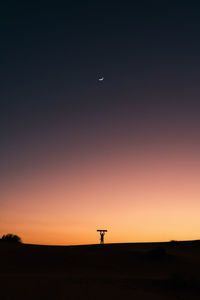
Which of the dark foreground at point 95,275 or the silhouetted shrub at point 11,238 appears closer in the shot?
the dark foreground at point 95,275

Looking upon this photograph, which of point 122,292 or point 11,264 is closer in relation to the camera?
point 122,292

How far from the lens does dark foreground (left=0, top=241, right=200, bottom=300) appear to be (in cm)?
1126

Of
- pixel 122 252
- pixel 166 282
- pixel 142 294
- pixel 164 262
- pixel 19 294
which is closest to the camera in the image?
pixel 19 294

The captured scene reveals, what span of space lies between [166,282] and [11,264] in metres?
10.0

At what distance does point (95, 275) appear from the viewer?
1541 cm

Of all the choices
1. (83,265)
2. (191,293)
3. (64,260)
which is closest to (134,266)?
(83,265)

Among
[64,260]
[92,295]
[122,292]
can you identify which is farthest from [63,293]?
[64,260]

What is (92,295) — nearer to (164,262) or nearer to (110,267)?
(110,267)

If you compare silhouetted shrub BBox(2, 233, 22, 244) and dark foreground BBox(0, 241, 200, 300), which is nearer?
dark foreground BBox(0, 241, 200, 300)

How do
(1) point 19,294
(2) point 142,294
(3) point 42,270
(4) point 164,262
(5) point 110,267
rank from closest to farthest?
(1) point 19,294 < (2) point 142,294 < (3) point 42,270 < (5) point 110,267 < (4) point 164,262

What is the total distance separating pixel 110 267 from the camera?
18.4m

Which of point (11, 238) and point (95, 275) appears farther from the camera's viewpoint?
point (11, 238)

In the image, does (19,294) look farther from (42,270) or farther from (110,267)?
(110,267)

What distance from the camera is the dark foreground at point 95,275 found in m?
11.3
